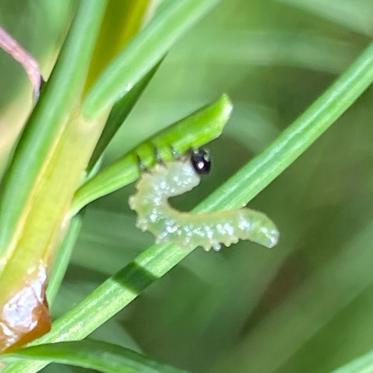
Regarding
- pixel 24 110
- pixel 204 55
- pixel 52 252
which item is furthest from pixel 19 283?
pixel 204 55

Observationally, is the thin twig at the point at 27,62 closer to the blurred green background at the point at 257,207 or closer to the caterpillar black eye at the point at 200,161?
the caterpillar black eye at the point at 200,161

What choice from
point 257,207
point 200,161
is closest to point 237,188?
point 200,161

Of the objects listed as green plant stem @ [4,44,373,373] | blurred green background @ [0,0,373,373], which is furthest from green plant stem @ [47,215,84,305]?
blurred green background @ [0,0,373,373]

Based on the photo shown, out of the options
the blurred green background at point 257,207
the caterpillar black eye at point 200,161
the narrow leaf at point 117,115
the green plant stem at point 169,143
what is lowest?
the green plant stem at point 169,143

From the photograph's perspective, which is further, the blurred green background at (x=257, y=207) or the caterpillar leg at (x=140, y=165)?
the blurred green background at (x=257, y=207)

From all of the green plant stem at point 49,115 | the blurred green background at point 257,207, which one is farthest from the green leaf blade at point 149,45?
the blurred green background at point 257,207

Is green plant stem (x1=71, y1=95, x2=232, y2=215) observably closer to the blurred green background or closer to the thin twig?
the thin twig

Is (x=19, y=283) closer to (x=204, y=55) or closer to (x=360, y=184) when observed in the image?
(x=204, y=55)
